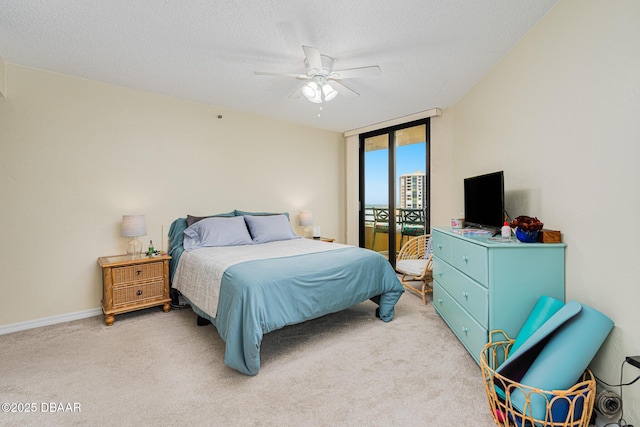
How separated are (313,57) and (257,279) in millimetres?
1747

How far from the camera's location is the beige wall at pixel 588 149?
1454 mm

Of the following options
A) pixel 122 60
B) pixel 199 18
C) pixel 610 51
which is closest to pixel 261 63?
pixel 199 18

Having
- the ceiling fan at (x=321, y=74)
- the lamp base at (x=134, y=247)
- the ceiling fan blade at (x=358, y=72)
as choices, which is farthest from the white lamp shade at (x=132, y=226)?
the ceiling fan blade at (x=358, y=72)

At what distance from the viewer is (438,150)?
13.8ft

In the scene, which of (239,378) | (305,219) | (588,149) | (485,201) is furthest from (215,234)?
(588,149)

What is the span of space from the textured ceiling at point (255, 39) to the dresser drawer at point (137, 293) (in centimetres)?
219

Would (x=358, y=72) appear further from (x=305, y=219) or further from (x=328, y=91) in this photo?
(x=305, y=219)

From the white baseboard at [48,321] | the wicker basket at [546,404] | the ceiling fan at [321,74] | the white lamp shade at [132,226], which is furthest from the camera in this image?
the white lamp shade at [132,226]

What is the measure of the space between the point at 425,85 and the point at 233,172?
273cm

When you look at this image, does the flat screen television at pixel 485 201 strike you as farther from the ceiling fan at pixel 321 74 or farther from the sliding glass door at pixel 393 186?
the sliding glass door at pixel 393 186

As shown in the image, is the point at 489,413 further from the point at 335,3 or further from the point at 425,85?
the point at 425,85

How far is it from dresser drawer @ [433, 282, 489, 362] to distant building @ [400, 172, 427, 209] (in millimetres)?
1820

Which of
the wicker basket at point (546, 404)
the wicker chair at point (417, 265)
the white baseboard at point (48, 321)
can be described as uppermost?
the wicker chair at point (417, 265)

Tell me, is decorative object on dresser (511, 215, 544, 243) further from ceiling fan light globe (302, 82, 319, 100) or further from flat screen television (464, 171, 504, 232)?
ceiling fan light globe (302, 82, 319, 100)
